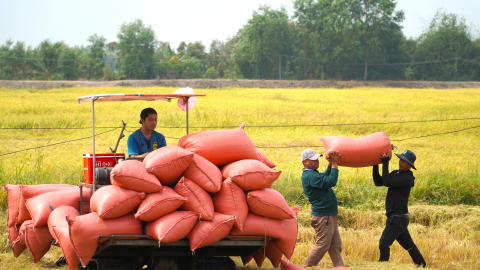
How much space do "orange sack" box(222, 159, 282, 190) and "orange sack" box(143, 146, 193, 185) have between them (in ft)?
1.27

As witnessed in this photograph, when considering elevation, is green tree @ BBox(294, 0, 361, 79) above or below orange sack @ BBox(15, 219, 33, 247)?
above

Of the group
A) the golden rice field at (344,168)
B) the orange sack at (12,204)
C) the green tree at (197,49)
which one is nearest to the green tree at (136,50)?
the green tree at (197,49)

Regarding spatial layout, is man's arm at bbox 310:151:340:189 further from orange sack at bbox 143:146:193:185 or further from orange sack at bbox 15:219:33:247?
orange sack at bbox 15:219:33:247

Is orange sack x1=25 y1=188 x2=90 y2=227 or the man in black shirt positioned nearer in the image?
orange sack x1=25 y1=188 x2=90 y2=227

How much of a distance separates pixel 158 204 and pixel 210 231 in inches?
17.6

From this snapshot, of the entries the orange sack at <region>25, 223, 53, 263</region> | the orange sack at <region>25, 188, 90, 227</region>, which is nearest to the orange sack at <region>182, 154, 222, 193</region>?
the orange sack at <region>25, 188, 90, 227</region>

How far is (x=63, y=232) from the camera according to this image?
13.2 feet

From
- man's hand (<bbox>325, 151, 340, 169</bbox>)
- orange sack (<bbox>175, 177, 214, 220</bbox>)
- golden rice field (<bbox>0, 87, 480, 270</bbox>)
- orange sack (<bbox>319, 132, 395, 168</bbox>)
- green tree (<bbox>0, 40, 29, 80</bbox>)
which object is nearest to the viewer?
orange sack (<bbox>175, 177, 214, 220</bbox>)

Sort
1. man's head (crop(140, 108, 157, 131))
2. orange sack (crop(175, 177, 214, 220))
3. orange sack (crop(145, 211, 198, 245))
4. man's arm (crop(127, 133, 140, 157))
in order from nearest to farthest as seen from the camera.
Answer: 1. orange sack (crop(145, 211, 198, 245))
2. orange sack (crop(175, 177, 214, 220))
3. man's arm (crop(127, 133, 140, 157))
4. man's head (crop(140, 108, 157, 131))

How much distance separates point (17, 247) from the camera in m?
5.00

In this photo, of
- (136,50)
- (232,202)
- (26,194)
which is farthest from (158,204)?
(136,50)

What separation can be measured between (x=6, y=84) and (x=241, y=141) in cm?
2890

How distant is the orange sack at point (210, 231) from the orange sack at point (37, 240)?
1715 millimetres

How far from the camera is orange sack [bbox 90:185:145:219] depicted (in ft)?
12.0
